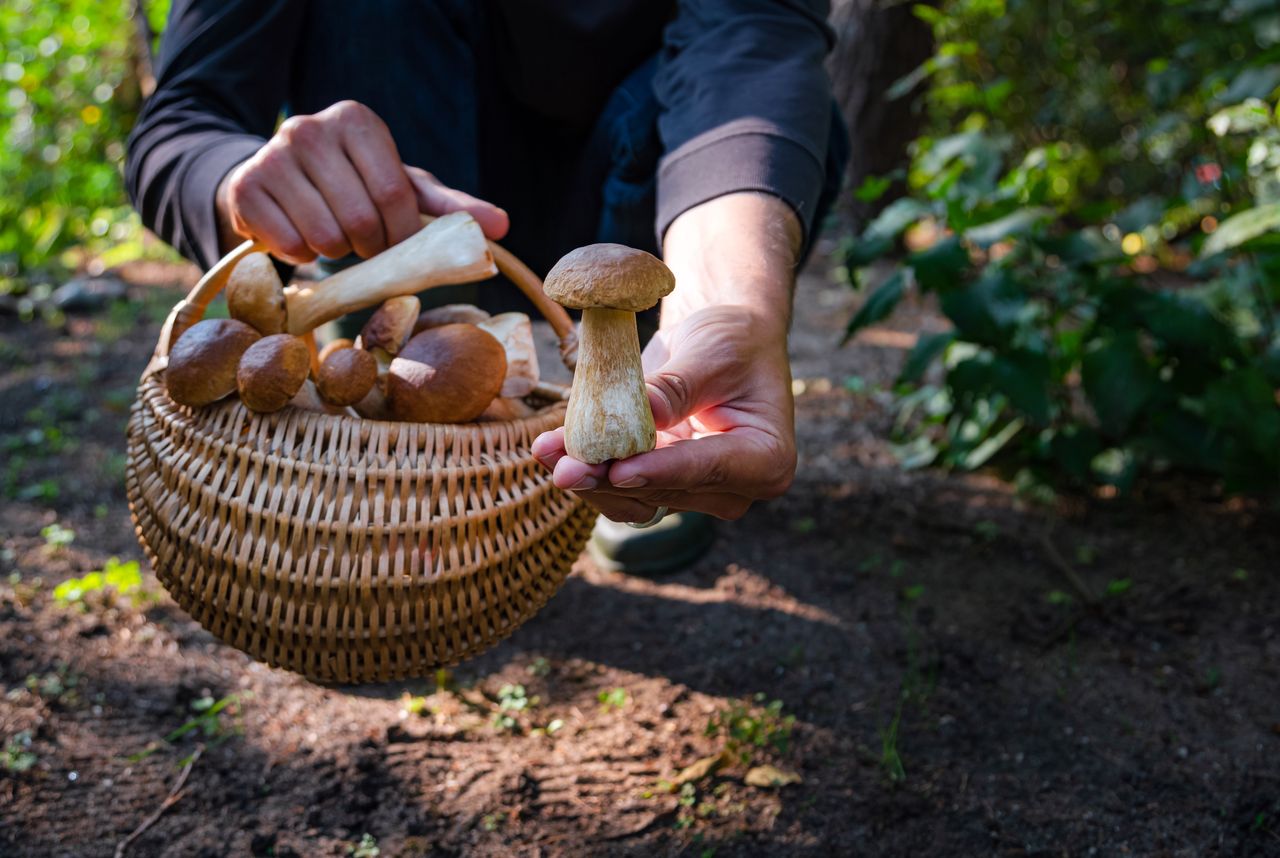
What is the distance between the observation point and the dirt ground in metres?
1.50

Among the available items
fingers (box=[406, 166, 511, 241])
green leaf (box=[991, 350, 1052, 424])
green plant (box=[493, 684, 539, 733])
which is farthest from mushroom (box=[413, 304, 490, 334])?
green leaf (box=[991, 350, 1052, 424])

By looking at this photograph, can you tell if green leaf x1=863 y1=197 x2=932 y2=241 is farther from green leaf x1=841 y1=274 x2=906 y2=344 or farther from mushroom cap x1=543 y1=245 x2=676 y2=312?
mushroom cap x1=543 y1=245 x2=676 y2=312

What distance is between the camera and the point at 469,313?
152 centimetres

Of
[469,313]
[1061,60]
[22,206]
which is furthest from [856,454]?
[22,206]

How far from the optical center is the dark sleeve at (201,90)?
1.68 metres

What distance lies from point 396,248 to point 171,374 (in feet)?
1.15

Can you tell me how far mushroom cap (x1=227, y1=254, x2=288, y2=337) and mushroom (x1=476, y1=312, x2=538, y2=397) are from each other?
295mm

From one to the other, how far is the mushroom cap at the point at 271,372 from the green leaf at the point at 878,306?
130cm

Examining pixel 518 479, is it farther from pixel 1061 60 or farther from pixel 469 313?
pixel 1061 60

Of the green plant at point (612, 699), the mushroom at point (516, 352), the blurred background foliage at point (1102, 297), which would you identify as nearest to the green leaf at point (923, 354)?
the blurred background foliage at point (1102, 297)

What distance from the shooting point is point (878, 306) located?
219cm

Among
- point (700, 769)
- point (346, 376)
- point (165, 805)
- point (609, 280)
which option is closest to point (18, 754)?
point (165, 805)

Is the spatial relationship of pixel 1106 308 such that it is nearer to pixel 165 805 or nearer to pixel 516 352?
pixel 516 352

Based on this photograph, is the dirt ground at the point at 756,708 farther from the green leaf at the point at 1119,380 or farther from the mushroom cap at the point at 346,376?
the mushroom cap at the point at 346,376
